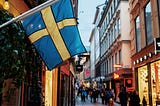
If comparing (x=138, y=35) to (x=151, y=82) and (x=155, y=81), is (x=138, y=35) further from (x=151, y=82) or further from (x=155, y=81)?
(x=155, y=81)

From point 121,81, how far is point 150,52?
1498 cm

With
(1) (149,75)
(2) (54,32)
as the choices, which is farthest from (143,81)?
(2) (54,32)

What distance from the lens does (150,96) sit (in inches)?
704

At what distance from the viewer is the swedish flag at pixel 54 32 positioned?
4.92m

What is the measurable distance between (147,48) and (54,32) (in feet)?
44.6

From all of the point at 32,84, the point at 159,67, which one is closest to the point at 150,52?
the point at 159,67

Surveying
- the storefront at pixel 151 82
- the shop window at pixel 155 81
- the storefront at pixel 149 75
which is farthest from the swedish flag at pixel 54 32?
the shop window at pixel 155 81

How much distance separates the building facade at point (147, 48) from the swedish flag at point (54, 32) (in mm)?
10704

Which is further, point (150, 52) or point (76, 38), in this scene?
point (150, 52)

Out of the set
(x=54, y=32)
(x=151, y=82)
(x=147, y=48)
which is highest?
(x=147, y=48)

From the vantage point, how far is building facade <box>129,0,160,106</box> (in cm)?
1673

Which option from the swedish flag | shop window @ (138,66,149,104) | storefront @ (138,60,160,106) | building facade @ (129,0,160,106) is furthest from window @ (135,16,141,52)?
the swedish flag

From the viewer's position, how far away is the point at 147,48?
1797cm

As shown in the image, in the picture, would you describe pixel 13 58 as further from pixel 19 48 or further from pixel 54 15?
pixel 54 15
